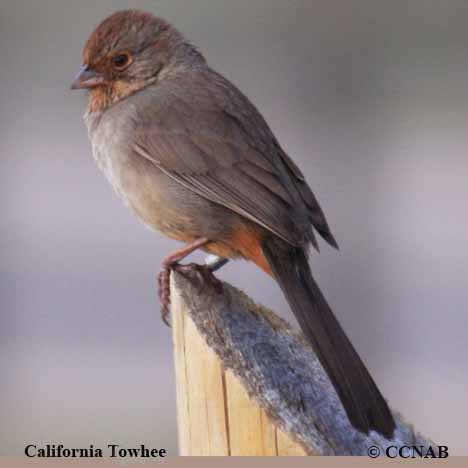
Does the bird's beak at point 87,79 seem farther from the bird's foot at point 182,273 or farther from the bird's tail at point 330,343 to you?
the bird's tail at point 330,343

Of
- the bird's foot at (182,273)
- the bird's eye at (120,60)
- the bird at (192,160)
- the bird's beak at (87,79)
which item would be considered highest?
the bird's eye at (120,60)

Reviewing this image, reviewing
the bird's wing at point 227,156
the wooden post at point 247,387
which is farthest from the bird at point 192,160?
the wooden post at point 247,387

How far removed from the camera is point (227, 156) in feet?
14.5

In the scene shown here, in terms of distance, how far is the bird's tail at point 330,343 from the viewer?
325cm

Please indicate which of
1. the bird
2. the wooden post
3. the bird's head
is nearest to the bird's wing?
the bird

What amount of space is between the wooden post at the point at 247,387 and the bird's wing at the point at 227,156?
22.5 inches

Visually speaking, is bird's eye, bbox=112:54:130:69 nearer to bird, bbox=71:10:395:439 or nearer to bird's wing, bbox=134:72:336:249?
bird, bbox=71:10:395:439

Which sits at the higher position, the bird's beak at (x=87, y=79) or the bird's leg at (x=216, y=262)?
the bird's beak at (x=87, y=79)

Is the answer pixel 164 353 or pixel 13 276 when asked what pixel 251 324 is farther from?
pixel 13 276

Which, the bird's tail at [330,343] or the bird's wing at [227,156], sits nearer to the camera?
the bird's tail at [330,343]

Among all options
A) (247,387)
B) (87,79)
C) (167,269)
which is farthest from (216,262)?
(247,387)

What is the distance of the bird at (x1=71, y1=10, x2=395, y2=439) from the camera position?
4.14m

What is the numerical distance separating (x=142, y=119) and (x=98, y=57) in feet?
1.04

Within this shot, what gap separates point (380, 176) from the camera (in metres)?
8.09
